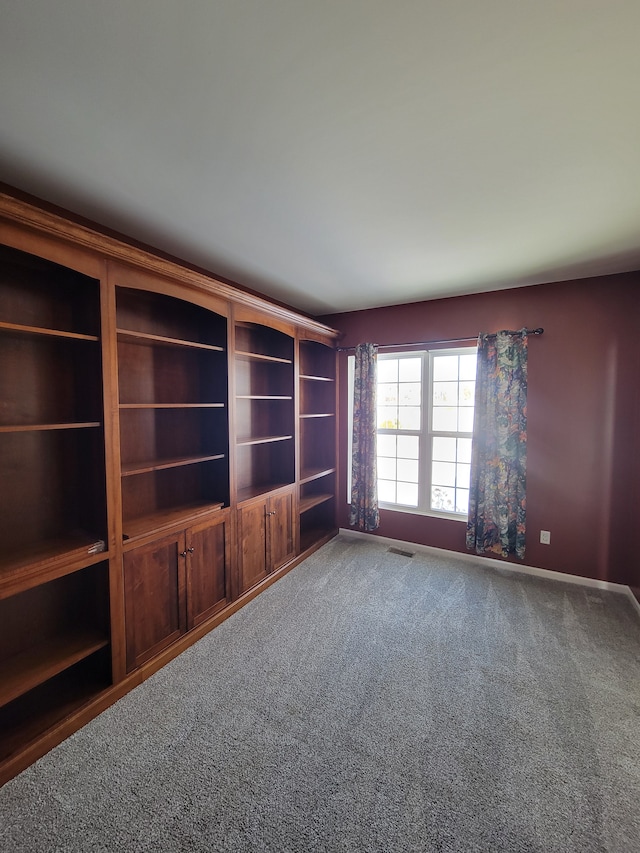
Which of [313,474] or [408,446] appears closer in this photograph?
[313,474]

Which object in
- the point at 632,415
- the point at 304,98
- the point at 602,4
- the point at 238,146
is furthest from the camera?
the point at 632,415

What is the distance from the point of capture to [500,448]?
320cm

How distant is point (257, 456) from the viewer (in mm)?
3377

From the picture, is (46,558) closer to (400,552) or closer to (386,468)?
(400,552)

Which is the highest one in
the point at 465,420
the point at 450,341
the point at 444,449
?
the point at 450,341

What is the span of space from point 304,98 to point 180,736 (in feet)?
8.68

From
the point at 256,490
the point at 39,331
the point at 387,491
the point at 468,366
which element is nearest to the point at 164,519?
the point at 256,490

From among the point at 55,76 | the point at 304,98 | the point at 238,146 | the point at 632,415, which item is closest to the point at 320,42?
the point at 304,98

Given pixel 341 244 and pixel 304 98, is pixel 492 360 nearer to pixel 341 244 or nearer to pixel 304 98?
pixel 341 244

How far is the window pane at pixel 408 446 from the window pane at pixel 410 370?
25.1 inches

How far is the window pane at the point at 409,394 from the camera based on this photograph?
3.81 metres

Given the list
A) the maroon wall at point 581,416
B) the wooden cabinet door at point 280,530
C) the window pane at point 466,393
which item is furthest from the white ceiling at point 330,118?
the wooden cabinet door at point 280,530

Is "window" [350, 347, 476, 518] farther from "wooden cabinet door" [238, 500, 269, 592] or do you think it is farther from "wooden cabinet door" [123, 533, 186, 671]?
"wooden cabinet door" [123, 533, 186, 671]

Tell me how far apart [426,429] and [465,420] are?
0.40m
